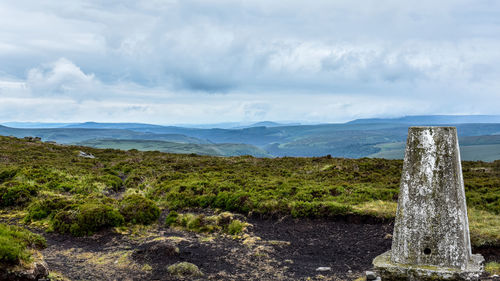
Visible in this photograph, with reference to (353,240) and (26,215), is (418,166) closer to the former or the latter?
(353,240)

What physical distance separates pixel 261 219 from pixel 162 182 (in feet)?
33.1

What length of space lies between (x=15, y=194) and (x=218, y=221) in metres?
10.6

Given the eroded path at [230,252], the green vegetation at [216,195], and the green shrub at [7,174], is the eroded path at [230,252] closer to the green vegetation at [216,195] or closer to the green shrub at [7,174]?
the green vegetation at [216,195]

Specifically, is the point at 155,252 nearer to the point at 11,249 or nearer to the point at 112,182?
the point at 11,249

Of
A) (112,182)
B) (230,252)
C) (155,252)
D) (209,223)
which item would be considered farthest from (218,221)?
(112,182)

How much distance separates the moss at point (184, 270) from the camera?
943cm

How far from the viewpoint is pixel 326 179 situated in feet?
76.9

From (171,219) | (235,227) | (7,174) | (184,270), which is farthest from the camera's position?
(7,174)

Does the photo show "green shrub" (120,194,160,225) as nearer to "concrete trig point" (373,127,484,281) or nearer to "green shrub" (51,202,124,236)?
"green shrub" (51,202,124,236)

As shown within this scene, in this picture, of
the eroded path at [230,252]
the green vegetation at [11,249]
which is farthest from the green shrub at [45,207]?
the green vegetation at [11,249]

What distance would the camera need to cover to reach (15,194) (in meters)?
16.5

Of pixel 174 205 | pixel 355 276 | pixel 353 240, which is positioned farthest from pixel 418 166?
pixel 174 205

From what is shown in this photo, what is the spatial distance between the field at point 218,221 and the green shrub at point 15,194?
0.16 feet

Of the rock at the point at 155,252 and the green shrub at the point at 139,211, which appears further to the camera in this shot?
the green shrub at the point at 139,211
